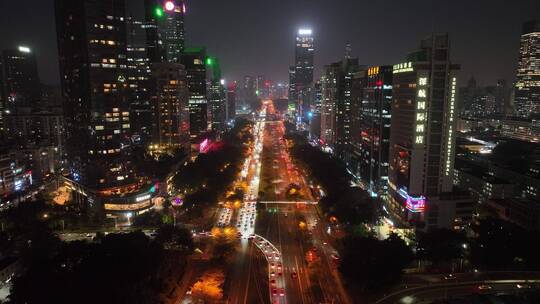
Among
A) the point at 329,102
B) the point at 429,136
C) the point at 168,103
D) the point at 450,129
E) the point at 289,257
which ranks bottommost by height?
the point at 289,257

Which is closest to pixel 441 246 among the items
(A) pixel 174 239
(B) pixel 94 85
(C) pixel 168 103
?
(A) pixel 174 239

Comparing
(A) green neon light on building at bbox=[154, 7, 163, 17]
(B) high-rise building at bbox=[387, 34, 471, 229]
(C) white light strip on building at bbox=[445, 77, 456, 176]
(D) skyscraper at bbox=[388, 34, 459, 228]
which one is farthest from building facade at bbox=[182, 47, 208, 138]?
(C) white light strip on building at bbox=[445, 77, 456, 176]

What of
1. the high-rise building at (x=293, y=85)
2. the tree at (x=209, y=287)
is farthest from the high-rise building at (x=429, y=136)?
the high-rise building at (x=293, y=85)

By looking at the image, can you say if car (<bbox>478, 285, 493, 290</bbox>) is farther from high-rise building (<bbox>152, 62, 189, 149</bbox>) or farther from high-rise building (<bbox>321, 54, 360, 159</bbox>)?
high-rise building (<bbox>152, 62, 189, 149</bbox>)

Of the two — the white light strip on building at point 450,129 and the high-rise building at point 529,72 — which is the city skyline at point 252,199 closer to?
the white light strip on building at point 450,129

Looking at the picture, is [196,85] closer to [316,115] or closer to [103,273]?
[316,115]

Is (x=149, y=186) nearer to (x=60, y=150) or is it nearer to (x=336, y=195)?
(x=336, y=195)

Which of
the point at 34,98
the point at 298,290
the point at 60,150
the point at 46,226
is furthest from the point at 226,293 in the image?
the point at 34,98
